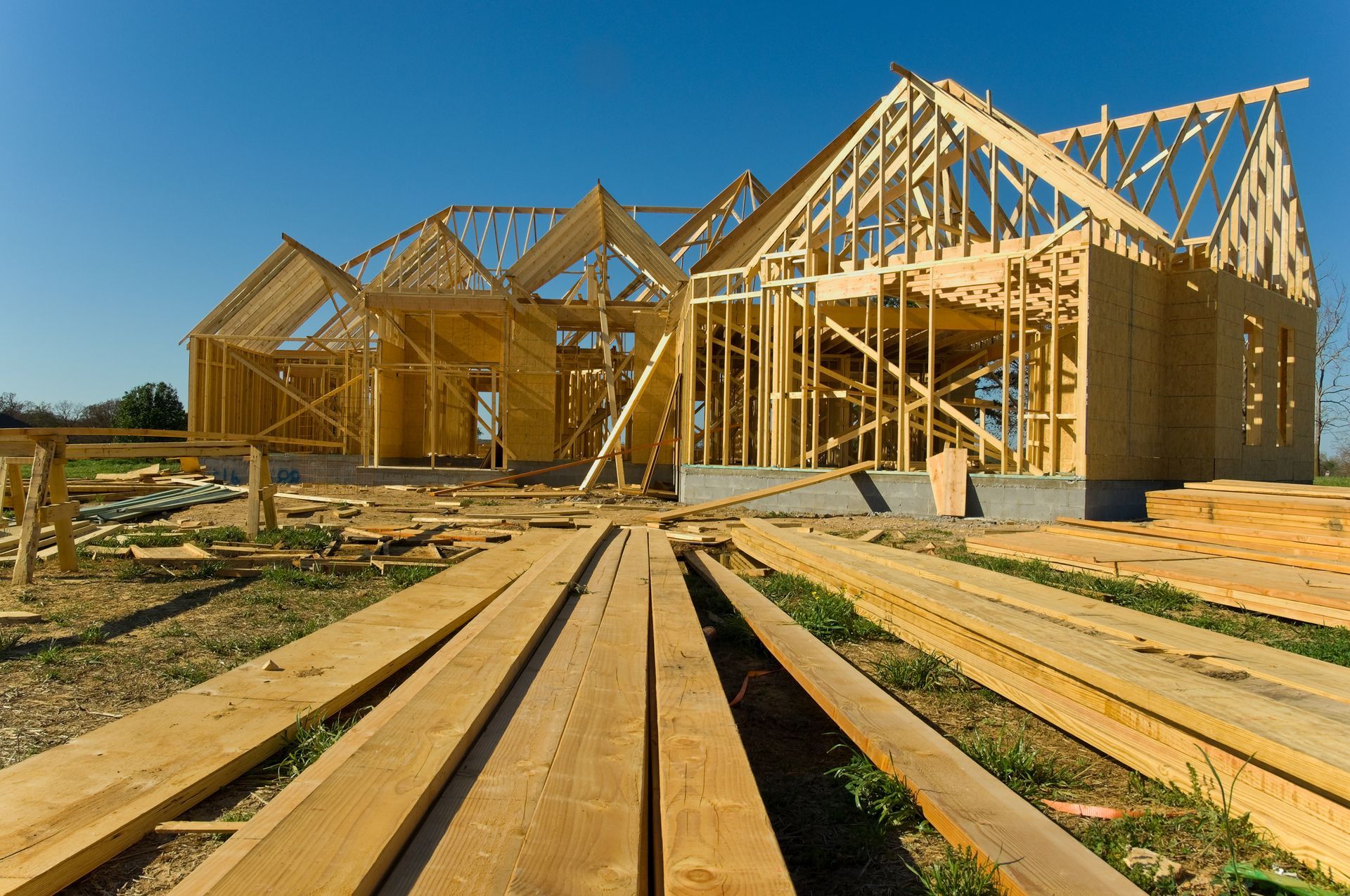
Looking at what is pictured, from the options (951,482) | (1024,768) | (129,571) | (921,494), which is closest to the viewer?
(1024,768)

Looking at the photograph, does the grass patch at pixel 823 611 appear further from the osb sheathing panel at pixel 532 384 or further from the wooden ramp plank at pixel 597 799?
the osb sheathing panel at pixel 532 384

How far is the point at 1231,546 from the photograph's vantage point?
28.1 ft

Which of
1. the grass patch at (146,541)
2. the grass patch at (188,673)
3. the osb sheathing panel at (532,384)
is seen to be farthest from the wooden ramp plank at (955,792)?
the osb sheathing panel at (532,384)

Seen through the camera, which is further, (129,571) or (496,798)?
(129,571)

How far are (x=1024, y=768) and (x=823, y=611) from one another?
260 centimetres

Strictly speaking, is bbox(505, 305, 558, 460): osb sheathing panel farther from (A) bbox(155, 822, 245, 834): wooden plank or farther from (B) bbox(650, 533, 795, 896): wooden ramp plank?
(A) bbox(155, 822, 245, 834): wooden plank

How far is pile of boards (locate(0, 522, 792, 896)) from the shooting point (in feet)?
6.48

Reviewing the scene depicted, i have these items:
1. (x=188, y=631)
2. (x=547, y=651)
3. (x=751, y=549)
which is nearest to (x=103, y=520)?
(x=188, y=631)

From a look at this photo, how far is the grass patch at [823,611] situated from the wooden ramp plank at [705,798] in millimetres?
1752

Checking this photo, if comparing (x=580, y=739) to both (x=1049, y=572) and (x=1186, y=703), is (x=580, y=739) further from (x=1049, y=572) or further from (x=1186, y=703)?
(x=1049, y=572)

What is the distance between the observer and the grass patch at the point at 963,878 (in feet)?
7.55

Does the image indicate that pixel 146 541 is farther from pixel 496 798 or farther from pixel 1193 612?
pixel 1193 612

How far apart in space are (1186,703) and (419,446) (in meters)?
23.0

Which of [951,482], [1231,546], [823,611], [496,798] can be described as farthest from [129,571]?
[1231,546]
